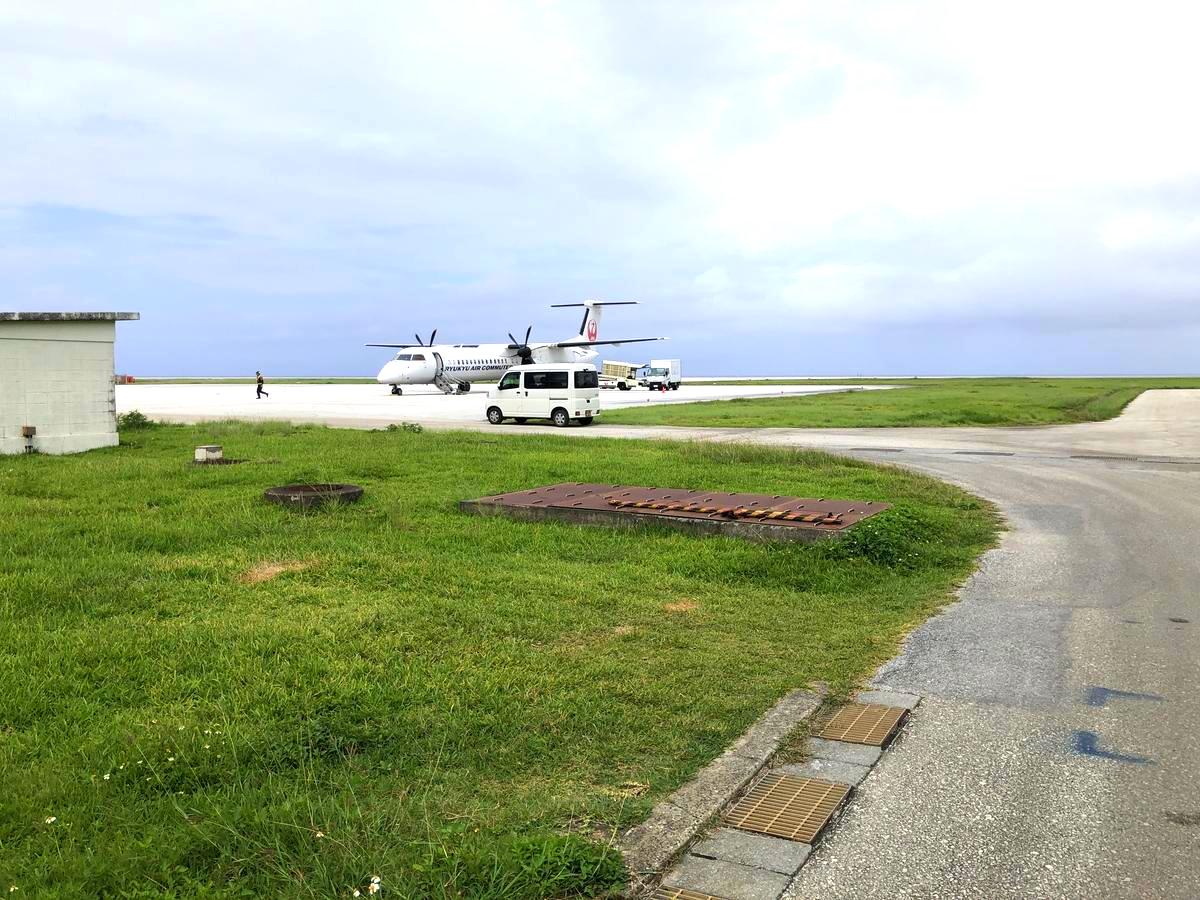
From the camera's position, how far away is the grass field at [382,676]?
3529 millimetres

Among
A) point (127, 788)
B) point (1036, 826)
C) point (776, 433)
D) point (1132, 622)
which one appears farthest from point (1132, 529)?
point (776, 433)

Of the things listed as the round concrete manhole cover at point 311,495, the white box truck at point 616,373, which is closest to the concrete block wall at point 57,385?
the round concrete manhole cover at point 311,495

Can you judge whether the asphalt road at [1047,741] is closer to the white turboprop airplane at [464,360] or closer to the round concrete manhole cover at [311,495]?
the round concrete manhole cover at [311,495]

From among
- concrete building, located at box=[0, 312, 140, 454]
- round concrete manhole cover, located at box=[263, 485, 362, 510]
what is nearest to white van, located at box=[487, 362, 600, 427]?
concrete building, located at box=[0, 312, 140, 454]

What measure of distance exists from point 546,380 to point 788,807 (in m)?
27.0

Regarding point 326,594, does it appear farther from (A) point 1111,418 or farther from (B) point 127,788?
(A) point 1111,418

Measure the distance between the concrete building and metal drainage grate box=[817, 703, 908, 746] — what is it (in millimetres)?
17058

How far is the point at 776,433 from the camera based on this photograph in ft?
90.0

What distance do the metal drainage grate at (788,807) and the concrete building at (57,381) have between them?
17349 millimetres

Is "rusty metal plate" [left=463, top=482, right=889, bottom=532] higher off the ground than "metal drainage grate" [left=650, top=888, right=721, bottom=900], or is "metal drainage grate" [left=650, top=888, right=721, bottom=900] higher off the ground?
"rusty metal plate" [left=463, top=482, right=889, bottom=532]

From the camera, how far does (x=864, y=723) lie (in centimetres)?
505

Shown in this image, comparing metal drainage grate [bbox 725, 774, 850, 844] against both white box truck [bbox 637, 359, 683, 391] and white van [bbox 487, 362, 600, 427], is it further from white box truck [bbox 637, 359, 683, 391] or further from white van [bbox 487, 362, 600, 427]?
white box truck [bbox 637, 359, 683, 391]

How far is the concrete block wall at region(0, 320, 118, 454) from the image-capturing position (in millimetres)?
17344

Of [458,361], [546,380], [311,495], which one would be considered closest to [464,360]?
[458,361]
